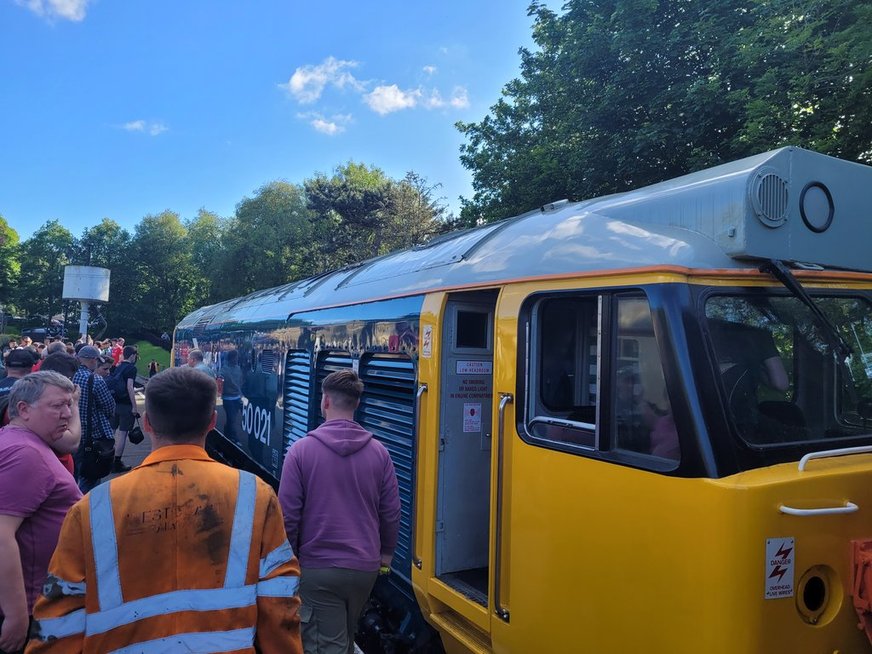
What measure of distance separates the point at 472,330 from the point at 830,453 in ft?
6.63

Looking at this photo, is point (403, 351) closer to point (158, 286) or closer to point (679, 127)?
point (679, 127)

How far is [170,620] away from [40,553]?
1.05m

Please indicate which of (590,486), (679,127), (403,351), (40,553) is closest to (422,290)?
(403,351)

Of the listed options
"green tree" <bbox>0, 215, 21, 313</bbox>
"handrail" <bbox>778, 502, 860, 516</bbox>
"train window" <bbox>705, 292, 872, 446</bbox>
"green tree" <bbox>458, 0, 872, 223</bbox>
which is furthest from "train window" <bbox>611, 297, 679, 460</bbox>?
"green tree" <bbox>0, 215, 21, 313</bbox>

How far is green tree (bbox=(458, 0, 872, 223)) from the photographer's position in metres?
7.73

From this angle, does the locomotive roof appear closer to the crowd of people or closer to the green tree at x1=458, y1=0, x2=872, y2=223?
the crowd of people

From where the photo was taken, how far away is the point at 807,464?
2389mm

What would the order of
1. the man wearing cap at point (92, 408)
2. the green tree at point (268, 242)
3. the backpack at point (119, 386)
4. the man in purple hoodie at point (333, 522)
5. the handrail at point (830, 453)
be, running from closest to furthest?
1. the handrail at point (830, 453)
2. the man in purple hoodie at point (333, 522)
3. the man wearing cap at point (92, 408)
4. the backpack at point (119, 386)
5. the green tree at point (268, 242)

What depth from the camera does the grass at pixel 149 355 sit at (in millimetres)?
35975

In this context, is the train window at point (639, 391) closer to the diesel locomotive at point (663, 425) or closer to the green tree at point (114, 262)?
the diesel locomotive at point (663, 425)

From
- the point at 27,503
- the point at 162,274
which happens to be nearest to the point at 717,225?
the point at 27,503

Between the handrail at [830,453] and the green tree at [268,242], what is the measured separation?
104 feet

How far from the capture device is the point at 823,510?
2.22 m

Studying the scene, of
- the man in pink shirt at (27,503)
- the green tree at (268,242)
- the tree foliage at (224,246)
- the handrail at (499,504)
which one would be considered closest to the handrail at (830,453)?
the handrail at (499,504)
